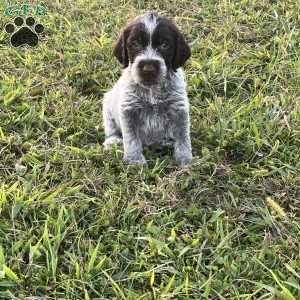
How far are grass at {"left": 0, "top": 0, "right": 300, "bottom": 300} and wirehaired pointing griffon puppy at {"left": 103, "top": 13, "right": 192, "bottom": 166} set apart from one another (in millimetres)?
146

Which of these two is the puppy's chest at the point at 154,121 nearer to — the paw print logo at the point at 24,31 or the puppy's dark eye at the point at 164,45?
the puppy's dark eye at the point at 164,45

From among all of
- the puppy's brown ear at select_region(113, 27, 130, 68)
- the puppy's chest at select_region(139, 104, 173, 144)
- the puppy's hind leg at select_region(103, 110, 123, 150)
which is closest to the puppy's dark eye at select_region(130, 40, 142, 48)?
the puppy's brown ear at select_region(113, 27, 130, 68)

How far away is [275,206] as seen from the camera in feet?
13.8

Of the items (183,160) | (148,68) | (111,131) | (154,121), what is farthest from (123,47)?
(183,160)

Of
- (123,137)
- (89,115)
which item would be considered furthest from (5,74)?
(123,137)

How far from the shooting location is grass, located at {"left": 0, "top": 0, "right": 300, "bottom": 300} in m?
3.64

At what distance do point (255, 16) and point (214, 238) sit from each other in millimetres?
3537

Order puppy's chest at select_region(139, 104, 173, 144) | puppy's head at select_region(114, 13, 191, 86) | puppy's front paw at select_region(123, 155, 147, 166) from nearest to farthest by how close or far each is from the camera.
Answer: puppy's head at select_region(114, 13, 191, 86) < puppy's front paw at select_region(123, 155, 147, 166) < puppy's chest at select_region(139, 104, 173, 144)

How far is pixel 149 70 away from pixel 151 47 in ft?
0.54

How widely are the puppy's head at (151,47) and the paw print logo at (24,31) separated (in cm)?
220

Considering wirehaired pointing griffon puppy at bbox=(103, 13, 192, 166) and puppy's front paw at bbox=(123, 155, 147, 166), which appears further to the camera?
puppy's front paw at bbox=(123, 155, 147, 166)

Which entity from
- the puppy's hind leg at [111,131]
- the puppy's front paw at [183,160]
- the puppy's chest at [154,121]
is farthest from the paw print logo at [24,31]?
the puppy's front paw at [183,160]

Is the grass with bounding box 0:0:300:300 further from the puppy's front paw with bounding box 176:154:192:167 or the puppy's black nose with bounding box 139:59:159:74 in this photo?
the puppy's black nose with bounding box 139:59:159:74

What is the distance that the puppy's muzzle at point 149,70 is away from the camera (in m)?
4.30
